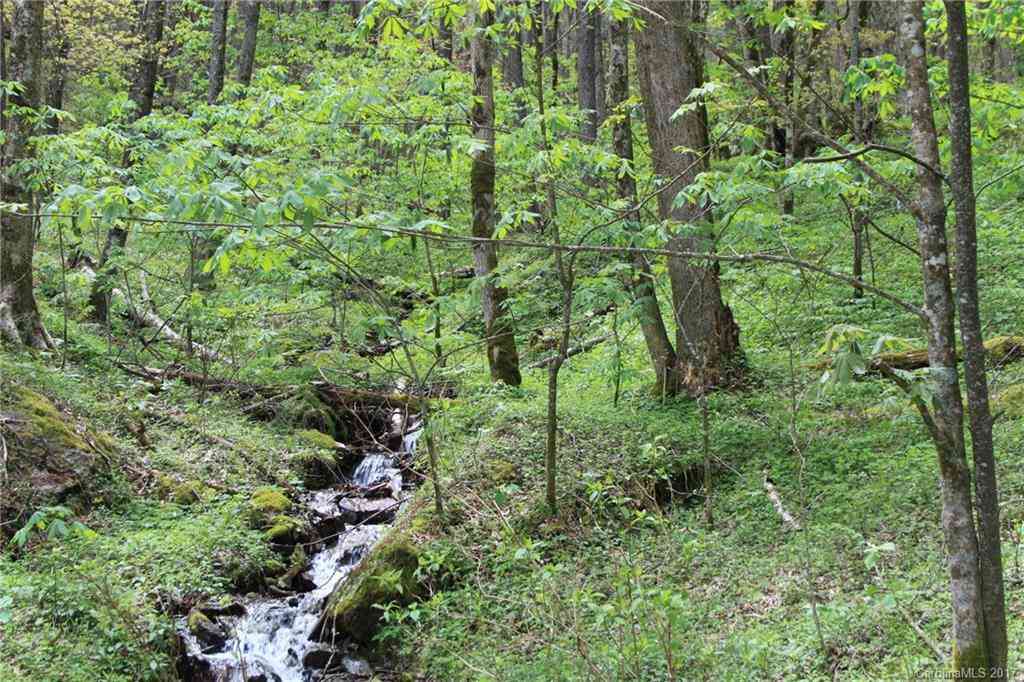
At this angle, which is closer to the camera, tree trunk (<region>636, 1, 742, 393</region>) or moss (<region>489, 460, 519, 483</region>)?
moss (<region>489, 460, 519, 483</region>)

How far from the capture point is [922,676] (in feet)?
12.6

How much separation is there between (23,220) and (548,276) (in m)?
6.68

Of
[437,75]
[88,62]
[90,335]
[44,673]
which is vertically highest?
[88,62]

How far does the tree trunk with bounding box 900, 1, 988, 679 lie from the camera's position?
2.85 metres

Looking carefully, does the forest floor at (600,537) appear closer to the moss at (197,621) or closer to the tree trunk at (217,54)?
the moss at (197,621)

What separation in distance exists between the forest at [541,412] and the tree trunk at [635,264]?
0.07 metres

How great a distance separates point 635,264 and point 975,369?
13.6 feet

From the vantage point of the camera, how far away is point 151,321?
13719 millimetres

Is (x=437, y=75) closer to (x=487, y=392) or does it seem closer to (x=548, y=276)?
(x=548, y=276)

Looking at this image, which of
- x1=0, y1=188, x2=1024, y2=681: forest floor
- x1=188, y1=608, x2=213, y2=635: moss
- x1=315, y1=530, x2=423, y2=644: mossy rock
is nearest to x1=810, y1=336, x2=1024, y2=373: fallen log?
x1=0, y1=188, x2=1024, y2=681: forest floor

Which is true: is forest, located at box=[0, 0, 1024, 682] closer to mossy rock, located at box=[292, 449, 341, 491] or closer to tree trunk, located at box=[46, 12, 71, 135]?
mossy rock, located at box=[292, 449, 341, 491]

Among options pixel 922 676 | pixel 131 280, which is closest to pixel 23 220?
pixel 131 280

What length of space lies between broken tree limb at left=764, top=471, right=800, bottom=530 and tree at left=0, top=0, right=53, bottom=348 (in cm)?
866

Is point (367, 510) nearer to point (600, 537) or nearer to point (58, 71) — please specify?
point (600, 537)
